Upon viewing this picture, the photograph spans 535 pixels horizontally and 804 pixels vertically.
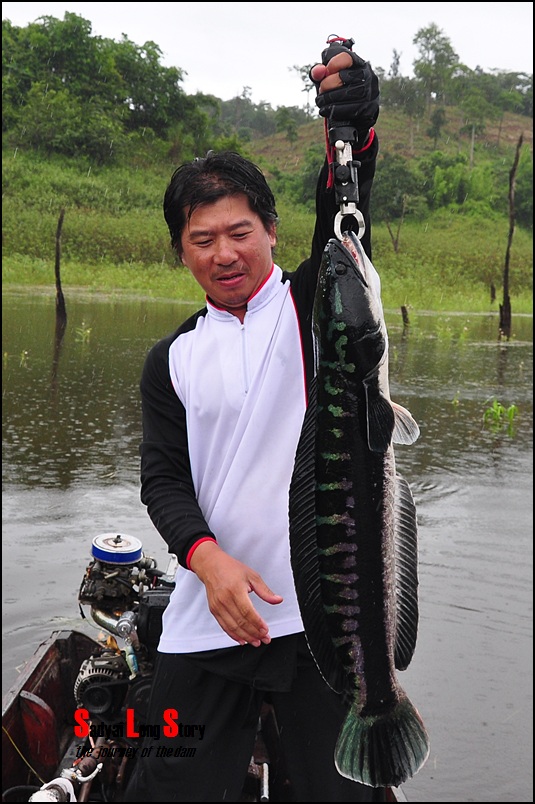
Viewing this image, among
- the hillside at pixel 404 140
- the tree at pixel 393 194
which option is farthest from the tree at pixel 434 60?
the tree at pixel 393 194

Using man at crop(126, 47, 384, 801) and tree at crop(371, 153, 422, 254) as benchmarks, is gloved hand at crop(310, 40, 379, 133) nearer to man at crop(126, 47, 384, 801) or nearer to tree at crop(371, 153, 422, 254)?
man at crop(126, 47, 384, 801)

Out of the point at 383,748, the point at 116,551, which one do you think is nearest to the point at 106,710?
the point at 116,551

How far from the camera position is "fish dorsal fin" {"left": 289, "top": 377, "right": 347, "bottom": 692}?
218cm

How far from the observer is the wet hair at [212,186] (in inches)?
102

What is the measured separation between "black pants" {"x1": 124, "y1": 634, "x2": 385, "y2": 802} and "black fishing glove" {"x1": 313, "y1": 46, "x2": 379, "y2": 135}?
154cm

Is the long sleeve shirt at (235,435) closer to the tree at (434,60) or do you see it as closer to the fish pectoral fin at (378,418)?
the fish pectoral fin at (378,418)

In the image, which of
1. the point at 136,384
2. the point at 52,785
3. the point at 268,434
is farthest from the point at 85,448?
the point at 268,434

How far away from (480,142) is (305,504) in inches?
3363

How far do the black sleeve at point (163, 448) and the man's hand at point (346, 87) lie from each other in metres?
0.99

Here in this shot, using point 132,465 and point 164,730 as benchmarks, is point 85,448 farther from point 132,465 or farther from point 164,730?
point 164,730

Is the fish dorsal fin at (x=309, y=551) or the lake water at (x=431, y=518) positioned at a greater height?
the fish dorsal fin at (x=309, y=551)

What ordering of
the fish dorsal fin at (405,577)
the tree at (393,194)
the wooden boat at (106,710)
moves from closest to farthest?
the fish dorsal fin at (405,577) < the wooden boat at (106,710) < the tree at (393,194)

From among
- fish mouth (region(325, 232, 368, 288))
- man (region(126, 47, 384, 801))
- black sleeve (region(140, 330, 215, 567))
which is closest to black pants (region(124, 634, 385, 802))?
man (region(126, 47, 384, 801))

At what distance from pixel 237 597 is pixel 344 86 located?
1.36m
